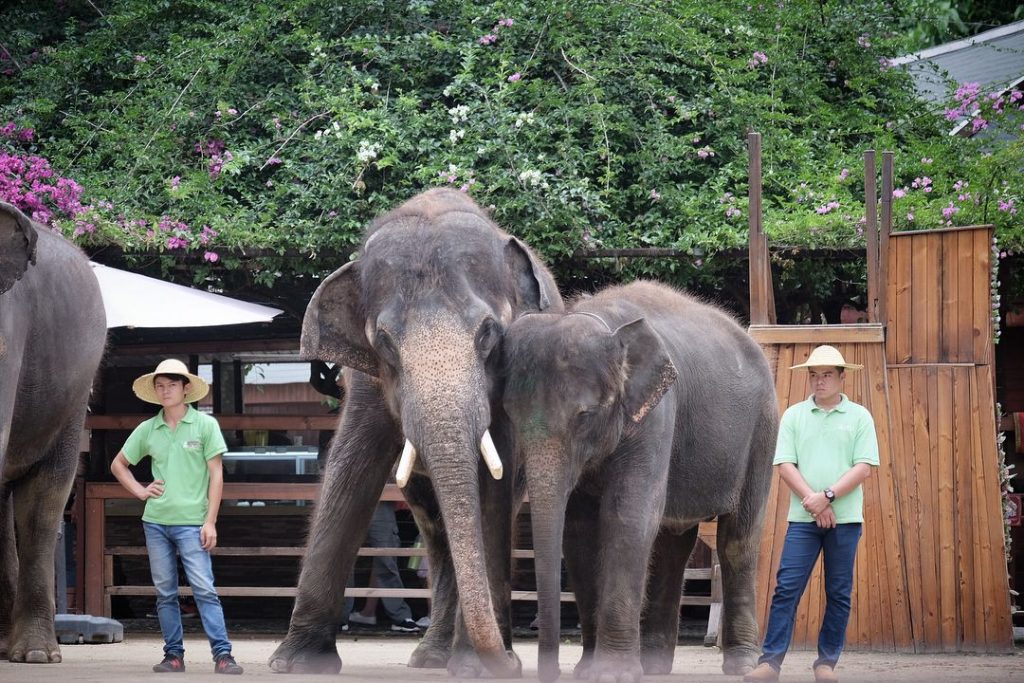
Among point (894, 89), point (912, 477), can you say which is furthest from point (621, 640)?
point (894, 89)

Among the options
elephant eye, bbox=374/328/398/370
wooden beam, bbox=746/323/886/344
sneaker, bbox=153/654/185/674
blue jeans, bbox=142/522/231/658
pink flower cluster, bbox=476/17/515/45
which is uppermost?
pink flower cluster, bbox=476/17/515/45

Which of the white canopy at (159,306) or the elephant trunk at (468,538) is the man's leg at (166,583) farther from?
the white canopy at (159,306)

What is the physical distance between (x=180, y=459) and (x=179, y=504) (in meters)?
0.24

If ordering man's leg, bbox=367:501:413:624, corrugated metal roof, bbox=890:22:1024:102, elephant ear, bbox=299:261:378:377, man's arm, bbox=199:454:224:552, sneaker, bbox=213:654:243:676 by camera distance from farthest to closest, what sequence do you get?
corrugated metal roof, bbox=890:22:1024:102 → man's leg, bbox=367:501:413:624 → man's arm, bbox=199:454:224:552 → sneaker, bbox=213:654:243:676 → elephant ear, bbox=299:261:378:377

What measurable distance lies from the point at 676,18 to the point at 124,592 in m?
6.87

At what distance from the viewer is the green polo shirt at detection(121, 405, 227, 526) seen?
322 inches

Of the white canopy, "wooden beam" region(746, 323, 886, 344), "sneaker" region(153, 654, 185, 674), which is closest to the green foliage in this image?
the white canopy

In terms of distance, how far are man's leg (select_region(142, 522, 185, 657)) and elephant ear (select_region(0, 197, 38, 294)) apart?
154 cm

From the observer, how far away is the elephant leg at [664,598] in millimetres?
8711

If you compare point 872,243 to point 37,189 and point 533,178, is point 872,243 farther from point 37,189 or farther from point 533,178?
point 37,189

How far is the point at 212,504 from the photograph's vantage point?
818 cm

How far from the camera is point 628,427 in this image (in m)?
7.30

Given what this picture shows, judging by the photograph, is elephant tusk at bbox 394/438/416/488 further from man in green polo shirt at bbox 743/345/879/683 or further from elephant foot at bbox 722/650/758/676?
elephant foot at bbox 722/650/758/676

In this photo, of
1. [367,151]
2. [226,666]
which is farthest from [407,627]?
[226,666]
